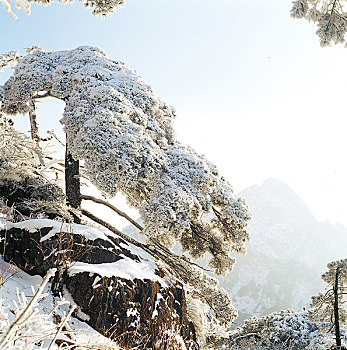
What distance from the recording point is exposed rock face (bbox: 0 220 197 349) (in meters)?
4.04

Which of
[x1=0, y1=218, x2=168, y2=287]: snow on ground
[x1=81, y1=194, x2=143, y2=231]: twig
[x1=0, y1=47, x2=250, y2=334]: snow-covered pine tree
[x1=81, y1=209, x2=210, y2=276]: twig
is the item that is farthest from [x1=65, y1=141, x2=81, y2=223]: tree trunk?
[x1=0, y1=218, x2=168, y2=287]: snow on ground

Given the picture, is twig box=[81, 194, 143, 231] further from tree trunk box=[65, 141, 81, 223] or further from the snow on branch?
the snow on branch

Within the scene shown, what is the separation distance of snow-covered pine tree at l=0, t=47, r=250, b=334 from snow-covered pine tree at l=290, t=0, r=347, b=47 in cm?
319

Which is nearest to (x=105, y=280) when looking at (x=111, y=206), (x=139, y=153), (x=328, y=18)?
(x=139, y=153)

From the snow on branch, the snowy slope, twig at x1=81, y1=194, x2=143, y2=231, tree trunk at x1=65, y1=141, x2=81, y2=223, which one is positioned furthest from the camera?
the snowy slope

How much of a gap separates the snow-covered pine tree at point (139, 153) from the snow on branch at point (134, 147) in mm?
18

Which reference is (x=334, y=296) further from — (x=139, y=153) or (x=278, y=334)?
(x=139, y=153)

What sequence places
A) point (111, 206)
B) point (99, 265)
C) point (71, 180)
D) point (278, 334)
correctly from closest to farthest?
point (99, 265)
point (71, 180)
point (111, 206)
point (278, 334)

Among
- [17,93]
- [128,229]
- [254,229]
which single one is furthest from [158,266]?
[254,229]

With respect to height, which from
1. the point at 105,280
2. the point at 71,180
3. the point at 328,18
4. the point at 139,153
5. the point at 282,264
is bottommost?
the point at 105,280

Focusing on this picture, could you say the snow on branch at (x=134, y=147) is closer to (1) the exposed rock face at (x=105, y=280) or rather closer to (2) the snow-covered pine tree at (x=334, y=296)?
(1) the exposed rock face at (x=105, y=280)

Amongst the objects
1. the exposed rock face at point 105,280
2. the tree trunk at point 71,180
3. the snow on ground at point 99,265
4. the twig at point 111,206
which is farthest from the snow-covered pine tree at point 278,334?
the tree trunk at point 71,180

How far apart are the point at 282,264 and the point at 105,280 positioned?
552 ft

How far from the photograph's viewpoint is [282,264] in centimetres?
15562
